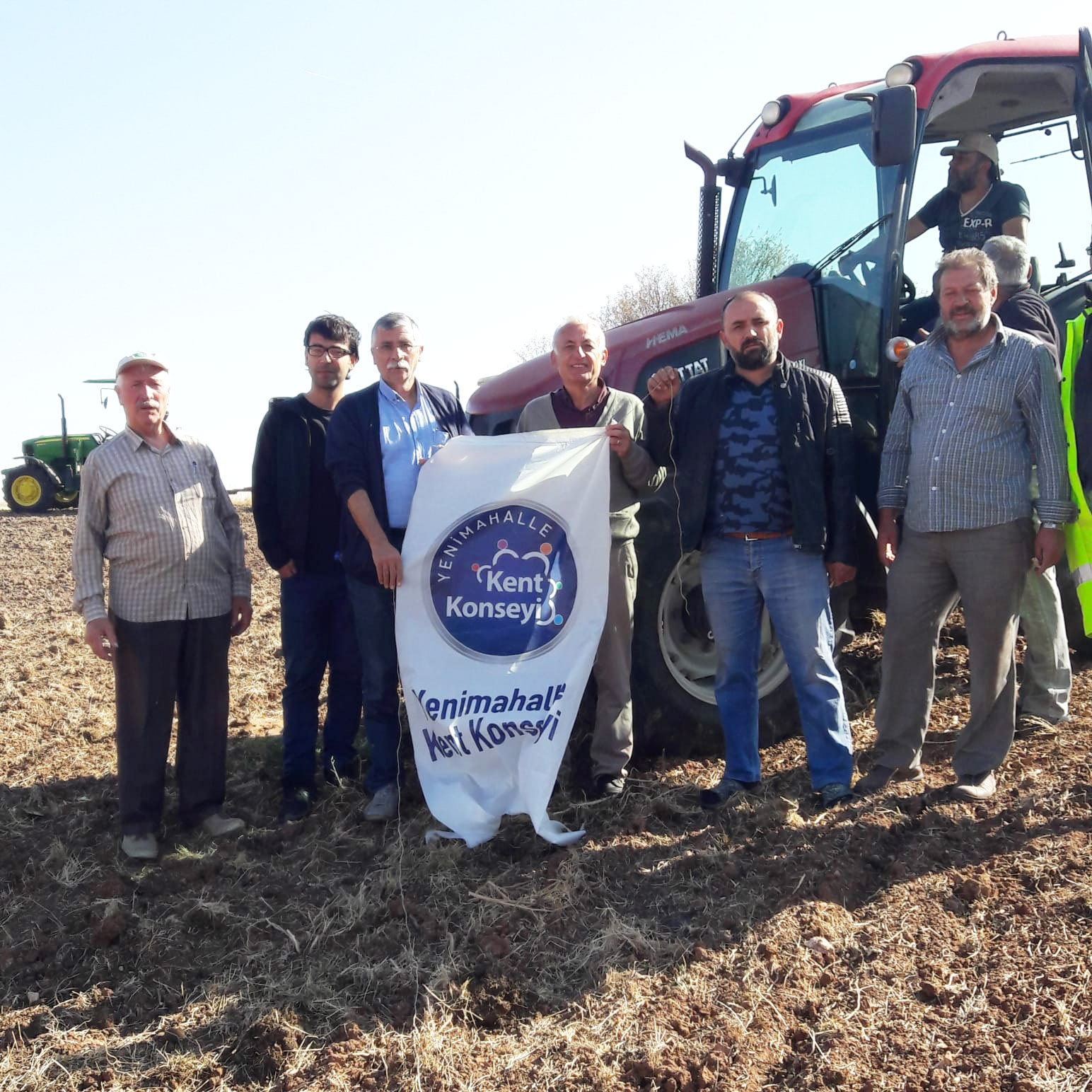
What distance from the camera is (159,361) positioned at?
411 centimetres

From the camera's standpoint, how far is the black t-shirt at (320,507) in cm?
441

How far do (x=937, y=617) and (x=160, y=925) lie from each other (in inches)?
116

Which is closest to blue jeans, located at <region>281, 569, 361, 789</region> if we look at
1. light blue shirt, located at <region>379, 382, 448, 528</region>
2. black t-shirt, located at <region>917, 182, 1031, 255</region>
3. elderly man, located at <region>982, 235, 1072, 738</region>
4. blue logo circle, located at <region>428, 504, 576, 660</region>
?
light blue shirt, located at <region>379, 382, 448, 528</region>

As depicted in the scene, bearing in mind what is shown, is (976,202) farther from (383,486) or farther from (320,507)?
(320,507)

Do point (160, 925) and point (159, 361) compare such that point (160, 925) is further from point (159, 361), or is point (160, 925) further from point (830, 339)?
point (830, 339)

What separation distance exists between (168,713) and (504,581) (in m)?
1.41

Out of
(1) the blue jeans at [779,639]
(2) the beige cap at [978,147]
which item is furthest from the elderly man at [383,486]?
(2) the beige cap at [978,147]

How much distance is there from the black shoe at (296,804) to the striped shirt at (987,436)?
8.59ft

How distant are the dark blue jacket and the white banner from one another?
0.17 m

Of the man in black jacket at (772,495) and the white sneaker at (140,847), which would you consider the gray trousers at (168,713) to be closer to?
the white sneaker at (140,847)

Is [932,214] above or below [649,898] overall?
above

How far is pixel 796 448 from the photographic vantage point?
3861mm

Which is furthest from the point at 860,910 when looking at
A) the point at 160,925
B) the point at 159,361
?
the point at 159,361

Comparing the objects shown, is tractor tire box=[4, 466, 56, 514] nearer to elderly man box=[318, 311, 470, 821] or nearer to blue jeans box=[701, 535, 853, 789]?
elderly man box=[318, 311, 470, 821]
